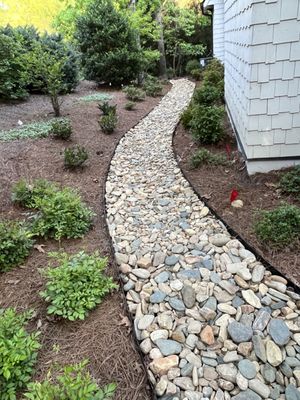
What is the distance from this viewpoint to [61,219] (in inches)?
117

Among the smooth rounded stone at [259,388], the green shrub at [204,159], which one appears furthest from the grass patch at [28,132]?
the smooth rounded stone at [259,388]

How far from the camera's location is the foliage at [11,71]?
712 cm

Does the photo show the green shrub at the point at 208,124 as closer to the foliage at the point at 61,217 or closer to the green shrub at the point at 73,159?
the green shrub at the point at 73,159

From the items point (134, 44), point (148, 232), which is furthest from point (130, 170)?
point (134, 44)

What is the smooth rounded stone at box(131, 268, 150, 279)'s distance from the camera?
246 cm

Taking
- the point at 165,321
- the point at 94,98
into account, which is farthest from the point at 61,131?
the point at 165,321

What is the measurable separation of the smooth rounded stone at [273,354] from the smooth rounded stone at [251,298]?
28 centimetres

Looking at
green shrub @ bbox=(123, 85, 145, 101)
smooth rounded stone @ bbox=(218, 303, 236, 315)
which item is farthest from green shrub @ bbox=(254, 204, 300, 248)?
green shrub @ bbox=(123, 85, 145, 101)

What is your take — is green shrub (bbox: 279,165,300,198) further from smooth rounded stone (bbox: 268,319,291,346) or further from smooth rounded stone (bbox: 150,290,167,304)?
smooth rounded stone (bbox: 150,290,167,304)

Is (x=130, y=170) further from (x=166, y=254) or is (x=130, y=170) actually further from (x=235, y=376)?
(x=235, y=376)

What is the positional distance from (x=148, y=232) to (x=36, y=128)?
388 centimetres

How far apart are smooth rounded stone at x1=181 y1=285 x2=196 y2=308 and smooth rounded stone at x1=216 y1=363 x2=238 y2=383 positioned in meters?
0.46

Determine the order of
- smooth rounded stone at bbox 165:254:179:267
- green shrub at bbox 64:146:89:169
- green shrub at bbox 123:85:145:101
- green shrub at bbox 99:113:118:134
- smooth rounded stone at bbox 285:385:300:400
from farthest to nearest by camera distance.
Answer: green shrub at bbox 123:85:145:101, green shrub at bbox 99:113:118:134, green shrub at bbox 64:146:89:169, smooth rounded stone at bbox 165:254:179:267, smooth rounded stone at bbox 285:385:300:400

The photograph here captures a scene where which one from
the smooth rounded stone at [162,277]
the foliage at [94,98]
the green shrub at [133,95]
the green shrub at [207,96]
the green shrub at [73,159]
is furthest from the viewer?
the green shrub at [133,95]
